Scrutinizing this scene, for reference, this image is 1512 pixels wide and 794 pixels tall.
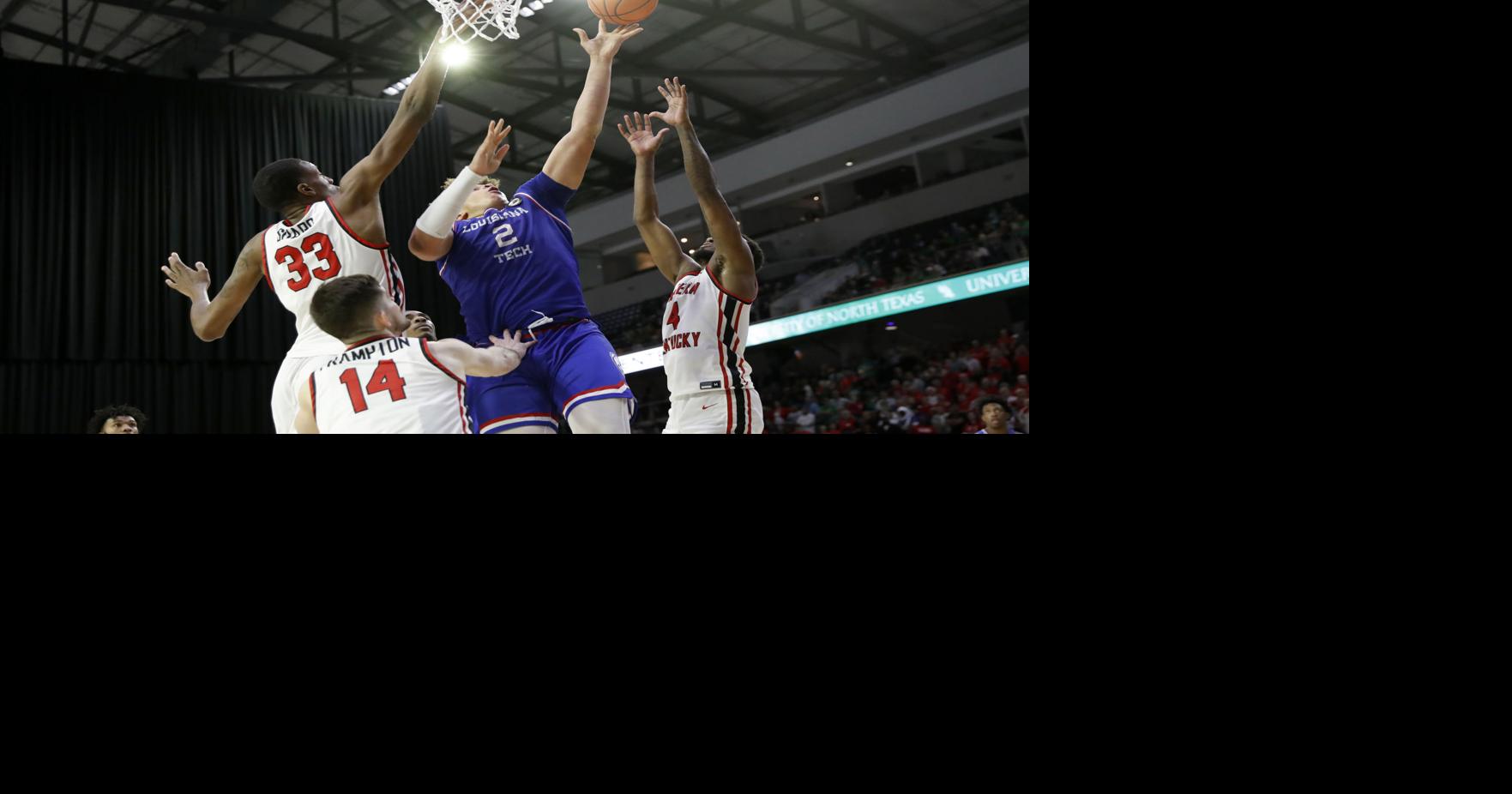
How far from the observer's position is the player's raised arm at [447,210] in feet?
13.5

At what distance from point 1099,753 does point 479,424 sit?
3.02 meters

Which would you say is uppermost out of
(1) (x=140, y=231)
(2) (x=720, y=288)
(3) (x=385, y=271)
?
(1) (x=140, y=231)

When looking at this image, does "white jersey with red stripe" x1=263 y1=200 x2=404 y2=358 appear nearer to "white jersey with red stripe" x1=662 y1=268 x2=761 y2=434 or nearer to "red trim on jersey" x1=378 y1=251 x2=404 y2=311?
"red trim on jersey" x1=378 y1=251 x2=404 y2=311

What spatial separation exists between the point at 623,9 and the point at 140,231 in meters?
5.63

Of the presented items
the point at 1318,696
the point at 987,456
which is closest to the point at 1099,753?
the point at 1318,696

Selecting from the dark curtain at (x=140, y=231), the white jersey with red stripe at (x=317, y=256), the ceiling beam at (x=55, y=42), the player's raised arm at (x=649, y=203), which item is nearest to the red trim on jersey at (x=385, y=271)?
the white jersey with red stripe at (x=317, y=256)

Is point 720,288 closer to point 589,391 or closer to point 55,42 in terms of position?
point 589,391

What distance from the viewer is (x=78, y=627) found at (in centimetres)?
153

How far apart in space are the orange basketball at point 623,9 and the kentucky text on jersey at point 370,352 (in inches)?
74.4

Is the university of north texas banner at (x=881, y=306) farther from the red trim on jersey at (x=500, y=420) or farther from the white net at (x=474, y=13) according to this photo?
the red trim on jersey at (x=500, y=420)

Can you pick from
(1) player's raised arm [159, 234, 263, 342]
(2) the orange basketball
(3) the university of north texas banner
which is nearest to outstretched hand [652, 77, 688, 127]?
(2) the orange basketball

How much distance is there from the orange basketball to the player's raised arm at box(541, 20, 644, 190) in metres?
0.24

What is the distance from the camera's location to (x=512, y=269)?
435 centimetres

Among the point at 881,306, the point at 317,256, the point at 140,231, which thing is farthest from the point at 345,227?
the point at 881,306
